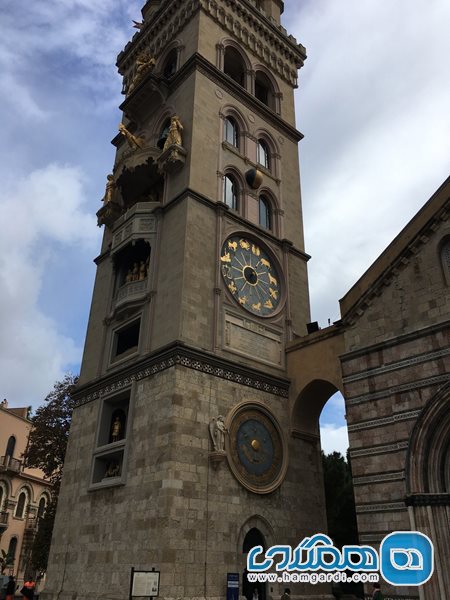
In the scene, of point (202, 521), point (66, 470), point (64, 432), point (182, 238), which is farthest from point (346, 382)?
point (64, 432)

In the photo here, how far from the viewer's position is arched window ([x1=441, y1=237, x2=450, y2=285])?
17539 millimetres

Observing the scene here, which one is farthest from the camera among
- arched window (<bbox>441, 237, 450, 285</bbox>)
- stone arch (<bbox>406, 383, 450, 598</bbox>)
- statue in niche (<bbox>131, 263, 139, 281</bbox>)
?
statue in niche (<bbox>131, 263, 139, 281</bbox>)

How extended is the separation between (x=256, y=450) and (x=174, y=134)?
14.3m

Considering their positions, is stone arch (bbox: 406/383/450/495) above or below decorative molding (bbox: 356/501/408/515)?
above

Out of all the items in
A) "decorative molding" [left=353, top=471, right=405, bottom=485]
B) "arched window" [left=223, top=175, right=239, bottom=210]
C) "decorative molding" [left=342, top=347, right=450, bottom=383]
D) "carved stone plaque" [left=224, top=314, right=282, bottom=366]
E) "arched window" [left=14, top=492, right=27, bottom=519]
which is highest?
"arched window" [left=223, top=175, right=239, bottom=210]

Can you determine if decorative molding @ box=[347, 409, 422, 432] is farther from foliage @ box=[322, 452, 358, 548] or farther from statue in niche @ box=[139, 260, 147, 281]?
foliage @ box=[322, 452, 358, 548]

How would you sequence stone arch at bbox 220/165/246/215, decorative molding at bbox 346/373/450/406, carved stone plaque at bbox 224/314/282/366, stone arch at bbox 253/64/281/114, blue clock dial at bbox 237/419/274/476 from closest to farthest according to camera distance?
decorative molding at bbox 346/373/450/406 → blue clock dial at bbox 237/419/274/476 → carved stone plaque at bbox 224/314/282/366 → stone arch at bbox 220/165/246/215 → stone arch at bbox 253/64/281/114

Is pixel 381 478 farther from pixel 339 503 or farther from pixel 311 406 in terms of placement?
pixel 339 503

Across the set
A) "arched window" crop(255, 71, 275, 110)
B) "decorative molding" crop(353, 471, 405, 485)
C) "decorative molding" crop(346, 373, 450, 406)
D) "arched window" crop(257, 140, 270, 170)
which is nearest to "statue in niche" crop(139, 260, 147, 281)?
"arched window" crop(257, 140, 270, 170)

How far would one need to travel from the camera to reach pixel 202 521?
17547 millimetres

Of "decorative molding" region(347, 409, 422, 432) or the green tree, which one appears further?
the green tree

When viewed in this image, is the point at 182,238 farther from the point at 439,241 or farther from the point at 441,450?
the point at 441,450

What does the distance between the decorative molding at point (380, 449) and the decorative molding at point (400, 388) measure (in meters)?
1.57

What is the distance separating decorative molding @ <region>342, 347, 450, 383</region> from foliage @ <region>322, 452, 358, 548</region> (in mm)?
19008
